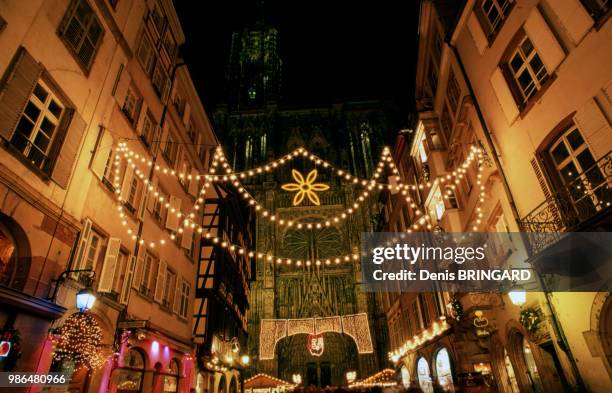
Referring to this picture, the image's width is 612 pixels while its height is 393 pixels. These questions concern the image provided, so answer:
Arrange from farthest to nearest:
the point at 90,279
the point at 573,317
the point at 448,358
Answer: the point at 448,358 → the point at 90,279 → the point at 573,317

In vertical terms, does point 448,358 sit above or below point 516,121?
below

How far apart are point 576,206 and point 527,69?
4.21 metres

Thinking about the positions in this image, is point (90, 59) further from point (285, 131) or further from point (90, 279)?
point (285, 131)

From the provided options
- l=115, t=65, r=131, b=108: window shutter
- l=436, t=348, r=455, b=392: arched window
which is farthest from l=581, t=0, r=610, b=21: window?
l=436, t=348, r=455, b=392: arched window

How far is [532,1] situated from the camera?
29.6 feet

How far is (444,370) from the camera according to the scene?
1734 centimetres

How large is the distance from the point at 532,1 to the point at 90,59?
11402mm

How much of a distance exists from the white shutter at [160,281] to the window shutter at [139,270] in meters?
1.29

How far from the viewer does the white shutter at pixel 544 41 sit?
8.26 meters

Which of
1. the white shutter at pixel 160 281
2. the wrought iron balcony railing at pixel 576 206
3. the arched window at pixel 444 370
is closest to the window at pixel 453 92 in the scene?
the wrought iron balcony railing at pixel 576 206

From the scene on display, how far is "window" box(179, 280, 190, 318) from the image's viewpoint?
15.0 m

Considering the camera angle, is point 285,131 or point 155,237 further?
point 285,131

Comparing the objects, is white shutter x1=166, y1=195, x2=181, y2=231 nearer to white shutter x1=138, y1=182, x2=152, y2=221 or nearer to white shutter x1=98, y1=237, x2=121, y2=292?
white shutter x1=138, y1=182, x2=152, y2=221

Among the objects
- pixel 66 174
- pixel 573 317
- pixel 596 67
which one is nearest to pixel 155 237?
pixel 66 174
